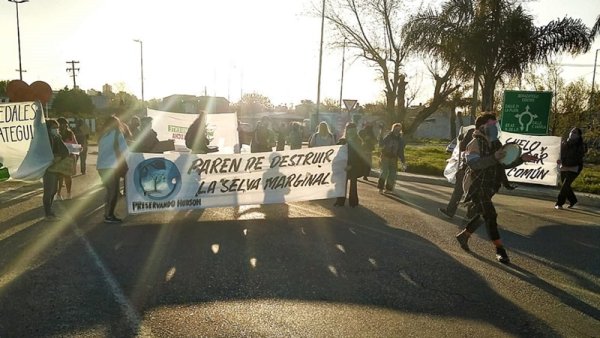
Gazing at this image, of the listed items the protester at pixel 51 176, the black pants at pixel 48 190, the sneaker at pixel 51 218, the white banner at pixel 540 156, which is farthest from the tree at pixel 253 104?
the sneaker at pixel 51 218

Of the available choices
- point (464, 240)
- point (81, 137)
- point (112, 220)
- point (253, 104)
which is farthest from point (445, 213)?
point (253, 104)

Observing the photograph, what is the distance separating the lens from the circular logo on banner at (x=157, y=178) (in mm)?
7294

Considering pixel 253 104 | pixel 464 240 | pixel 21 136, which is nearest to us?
pixel 464 240

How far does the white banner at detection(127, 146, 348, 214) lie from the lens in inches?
289

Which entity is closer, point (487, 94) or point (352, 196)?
point (352, 196)

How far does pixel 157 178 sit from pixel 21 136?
2801 millimetres

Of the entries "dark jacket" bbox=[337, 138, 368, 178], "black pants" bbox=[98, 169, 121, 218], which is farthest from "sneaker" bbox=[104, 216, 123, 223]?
"dark jacket" bbox=[337, 138, 368, 178]

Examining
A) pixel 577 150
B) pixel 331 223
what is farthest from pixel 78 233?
pixel 577 150

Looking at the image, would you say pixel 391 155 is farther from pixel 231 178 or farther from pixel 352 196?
pixel 231 178

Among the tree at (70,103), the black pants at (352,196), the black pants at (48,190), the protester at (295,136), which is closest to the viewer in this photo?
the black pants at (48,190)

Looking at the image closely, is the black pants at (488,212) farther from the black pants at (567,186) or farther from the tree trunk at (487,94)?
the tree trunk at (487,94)

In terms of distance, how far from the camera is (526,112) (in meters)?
13.1

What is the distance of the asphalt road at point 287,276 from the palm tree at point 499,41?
455 inches

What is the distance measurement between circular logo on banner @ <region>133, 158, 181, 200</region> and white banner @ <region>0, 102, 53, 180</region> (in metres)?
1.86
